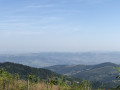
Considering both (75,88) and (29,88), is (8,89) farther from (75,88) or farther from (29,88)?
(75,88)

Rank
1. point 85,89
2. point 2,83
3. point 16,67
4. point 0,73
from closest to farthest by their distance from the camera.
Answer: point 85,89, point 2,83, point 0,73, point 16,67

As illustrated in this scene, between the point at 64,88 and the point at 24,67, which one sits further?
the point at 24,67

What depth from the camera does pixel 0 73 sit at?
93.7 ft

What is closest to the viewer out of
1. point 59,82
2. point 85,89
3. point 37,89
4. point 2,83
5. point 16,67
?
point 37,89

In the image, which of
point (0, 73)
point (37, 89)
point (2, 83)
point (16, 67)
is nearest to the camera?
point (37, 89)

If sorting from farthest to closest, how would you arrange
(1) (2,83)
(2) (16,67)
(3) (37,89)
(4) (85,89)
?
(2) (16,67), (1) (2,83), (4) (85,89), (3) (37,89)

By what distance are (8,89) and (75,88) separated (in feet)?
23.9

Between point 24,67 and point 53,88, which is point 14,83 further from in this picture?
point 24,67

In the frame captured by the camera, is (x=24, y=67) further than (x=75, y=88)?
Yes

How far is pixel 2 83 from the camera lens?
2252 cm

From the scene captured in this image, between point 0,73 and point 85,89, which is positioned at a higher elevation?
point 0,73

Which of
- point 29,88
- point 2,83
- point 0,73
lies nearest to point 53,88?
point 29,88

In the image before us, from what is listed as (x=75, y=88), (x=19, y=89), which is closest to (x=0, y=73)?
(x=19, y=89)

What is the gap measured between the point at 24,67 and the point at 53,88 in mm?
181687
